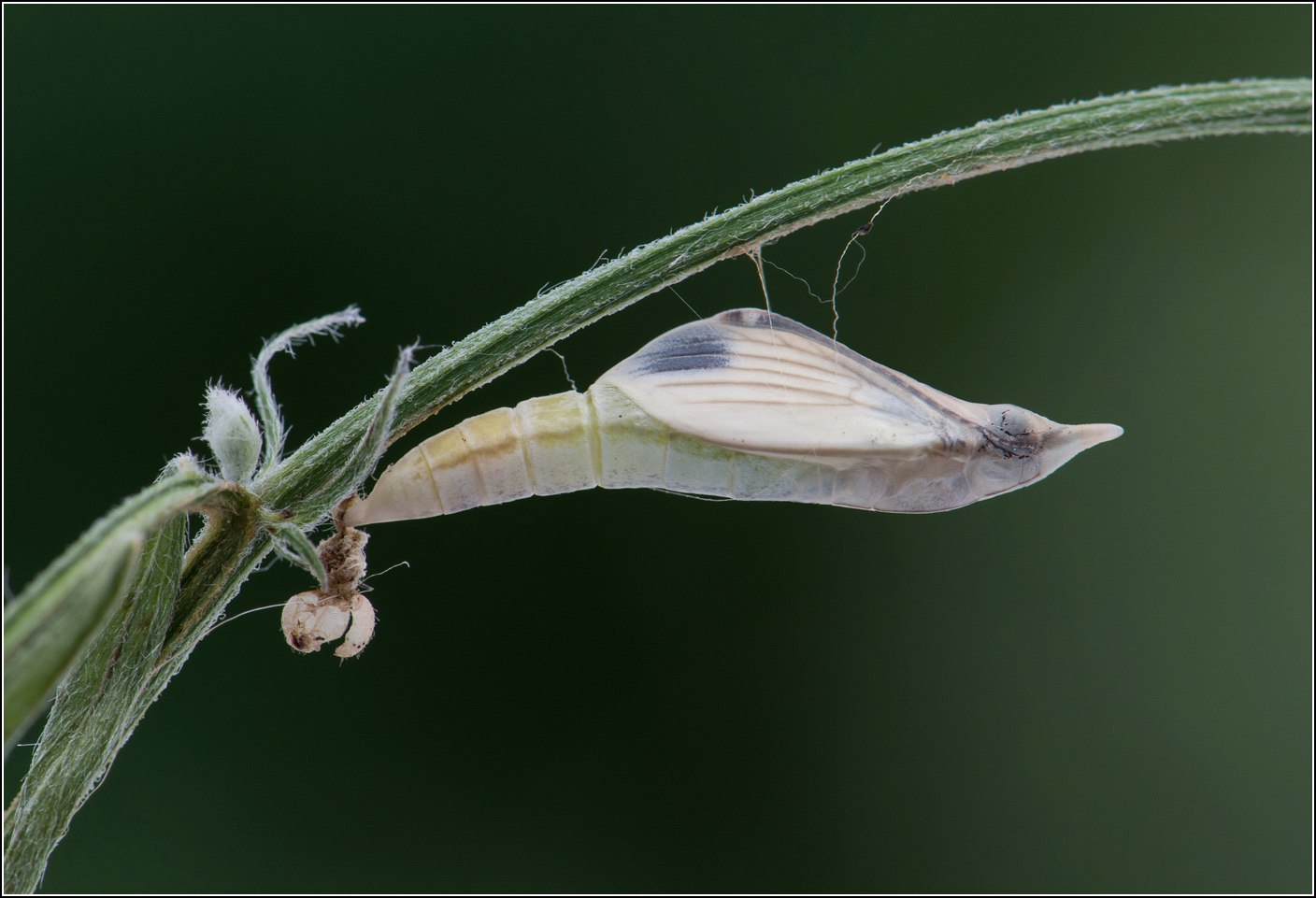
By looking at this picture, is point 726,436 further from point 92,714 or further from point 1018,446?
point 92,714

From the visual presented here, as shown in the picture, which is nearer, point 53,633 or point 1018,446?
point 53,633

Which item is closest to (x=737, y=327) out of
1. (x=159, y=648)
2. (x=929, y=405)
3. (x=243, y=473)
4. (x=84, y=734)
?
(x=929, y=405)

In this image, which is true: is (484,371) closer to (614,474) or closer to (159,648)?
(614,474)

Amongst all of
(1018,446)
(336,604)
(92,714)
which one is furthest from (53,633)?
(1018,446)

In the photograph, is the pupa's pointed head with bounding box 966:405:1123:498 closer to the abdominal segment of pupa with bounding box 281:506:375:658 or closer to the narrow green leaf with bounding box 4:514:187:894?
the abdominal segment of pupa with bounding box 281:506:375:658

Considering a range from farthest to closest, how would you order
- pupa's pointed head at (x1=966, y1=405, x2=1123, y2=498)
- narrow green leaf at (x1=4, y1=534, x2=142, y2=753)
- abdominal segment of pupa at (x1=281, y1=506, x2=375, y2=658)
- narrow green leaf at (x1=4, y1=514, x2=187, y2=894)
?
pupa's pointed head at (x1=966, y1=405, x2=1123, y2=498) → abdominal segment of pupa at (x1=281, y1=506, x2=375, y2=658) → narrow green leaf at (x1=4, y1=514, x2=187, y2=894) → narrow green leaf at (x1=4, y1=534, x2=142, y2=753)

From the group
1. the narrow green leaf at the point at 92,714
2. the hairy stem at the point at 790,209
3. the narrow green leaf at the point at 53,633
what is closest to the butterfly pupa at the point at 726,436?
the hairy stem at the point at 790,209

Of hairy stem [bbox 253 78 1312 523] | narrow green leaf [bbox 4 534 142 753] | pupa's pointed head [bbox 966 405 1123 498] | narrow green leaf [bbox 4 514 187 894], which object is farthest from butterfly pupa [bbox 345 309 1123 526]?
narrow green leaf [bbox 4 534 142 753]
